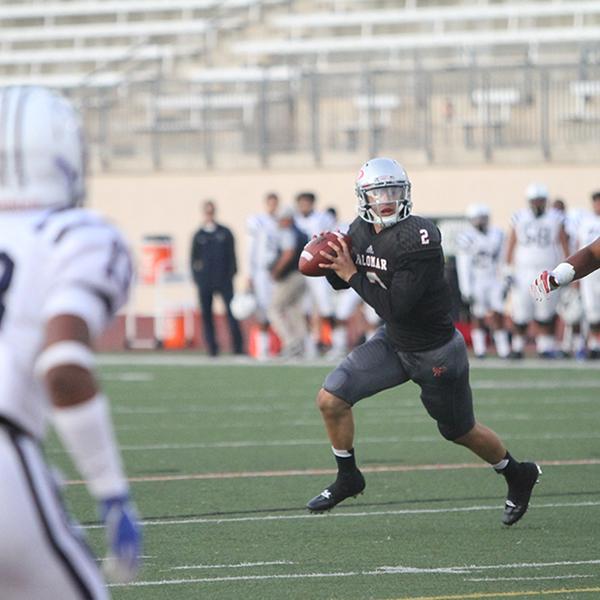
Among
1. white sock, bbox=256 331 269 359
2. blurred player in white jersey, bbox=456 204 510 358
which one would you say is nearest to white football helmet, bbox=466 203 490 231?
blurred player in white jersey, bbox=456 204 510 358

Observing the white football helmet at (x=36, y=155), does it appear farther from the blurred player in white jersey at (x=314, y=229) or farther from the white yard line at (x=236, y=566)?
the blurred player in white jersey at (x=314, y=229)

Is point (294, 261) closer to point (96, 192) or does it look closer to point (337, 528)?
point (96, 192)

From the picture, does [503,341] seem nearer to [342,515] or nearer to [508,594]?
[342,515]

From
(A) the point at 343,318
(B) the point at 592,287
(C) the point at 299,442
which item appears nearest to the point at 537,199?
(B) the point at 592,287

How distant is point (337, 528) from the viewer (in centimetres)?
658

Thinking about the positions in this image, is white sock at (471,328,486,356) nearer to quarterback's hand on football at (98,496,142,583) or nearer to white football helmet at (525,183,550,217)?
white football helmet at (525,183,550,217)

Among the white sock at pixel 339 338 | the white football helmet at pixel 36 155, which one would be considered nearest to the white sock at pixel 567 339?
the white sock at pixel 339 338

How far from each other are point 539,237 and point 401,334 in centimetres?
980

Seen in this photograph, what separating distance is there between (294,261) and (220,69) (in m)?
8.24

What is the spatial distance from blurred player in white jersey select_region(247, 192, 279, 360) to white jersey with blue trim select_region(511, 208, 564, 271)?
252cm

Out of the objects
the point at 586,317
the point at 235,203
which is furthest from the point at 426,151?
the point at 586,317

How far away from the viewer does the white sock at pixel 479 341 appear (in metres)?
16.4

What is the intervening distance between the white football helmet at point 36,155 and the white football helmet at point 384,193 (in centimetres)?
346

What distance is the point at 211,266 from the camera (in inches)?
674
